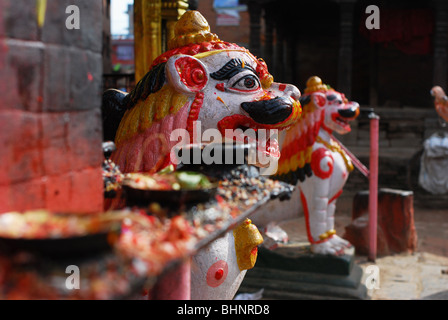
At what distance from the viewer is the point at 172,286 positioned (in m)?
1.70

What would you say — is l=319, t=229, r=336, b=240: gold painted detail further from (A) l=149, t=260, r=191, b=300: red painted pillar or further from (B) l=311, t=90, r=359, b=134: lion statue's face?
(A) l=149, t=260, r=191, b=300: red painted pillar

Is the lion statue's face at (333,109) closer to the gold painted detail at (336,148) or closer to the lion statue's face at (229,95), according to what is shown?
the gold painted detail at (336,148)

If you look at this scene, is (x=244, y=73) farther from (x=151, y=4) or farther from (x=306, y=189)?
(x=306, y=189)

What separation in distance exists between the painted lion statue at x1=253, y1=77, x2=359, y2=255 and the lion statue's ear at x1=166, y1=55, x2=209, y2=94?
2.75 meters

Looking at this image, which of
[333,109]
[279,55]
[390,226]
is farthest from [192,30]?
[279,55]

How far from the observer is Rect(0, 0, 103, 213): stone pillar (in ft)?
4.58

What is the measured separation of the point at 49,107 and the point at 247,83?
1334mm

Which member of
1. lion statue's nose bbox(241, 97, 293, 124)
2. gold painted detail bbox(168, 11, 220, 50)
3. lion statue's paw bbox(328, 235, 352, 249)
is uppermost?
gold painted detail bbox(168, 11, 220, 50)

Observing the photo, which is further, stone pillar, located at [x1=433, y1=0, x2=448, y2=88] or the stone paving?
stone pillar, located at [x1=433, y1=0, x2=448, y2=88]

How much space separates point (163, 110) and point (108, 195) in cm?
76

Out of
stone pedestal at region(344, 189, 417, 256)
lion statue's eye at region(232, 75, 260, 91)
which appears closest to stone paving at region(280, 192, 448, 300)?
stone pedestal at region(344, 189, 417, 256)

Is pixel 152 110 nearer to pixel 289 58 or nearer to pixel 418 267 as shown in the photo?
pixel 418 267

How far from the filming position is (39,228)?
3.92 feet

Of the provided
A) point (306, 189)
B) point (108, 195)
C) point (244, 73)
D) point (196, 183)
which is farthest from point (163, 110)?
point (306, 189)
